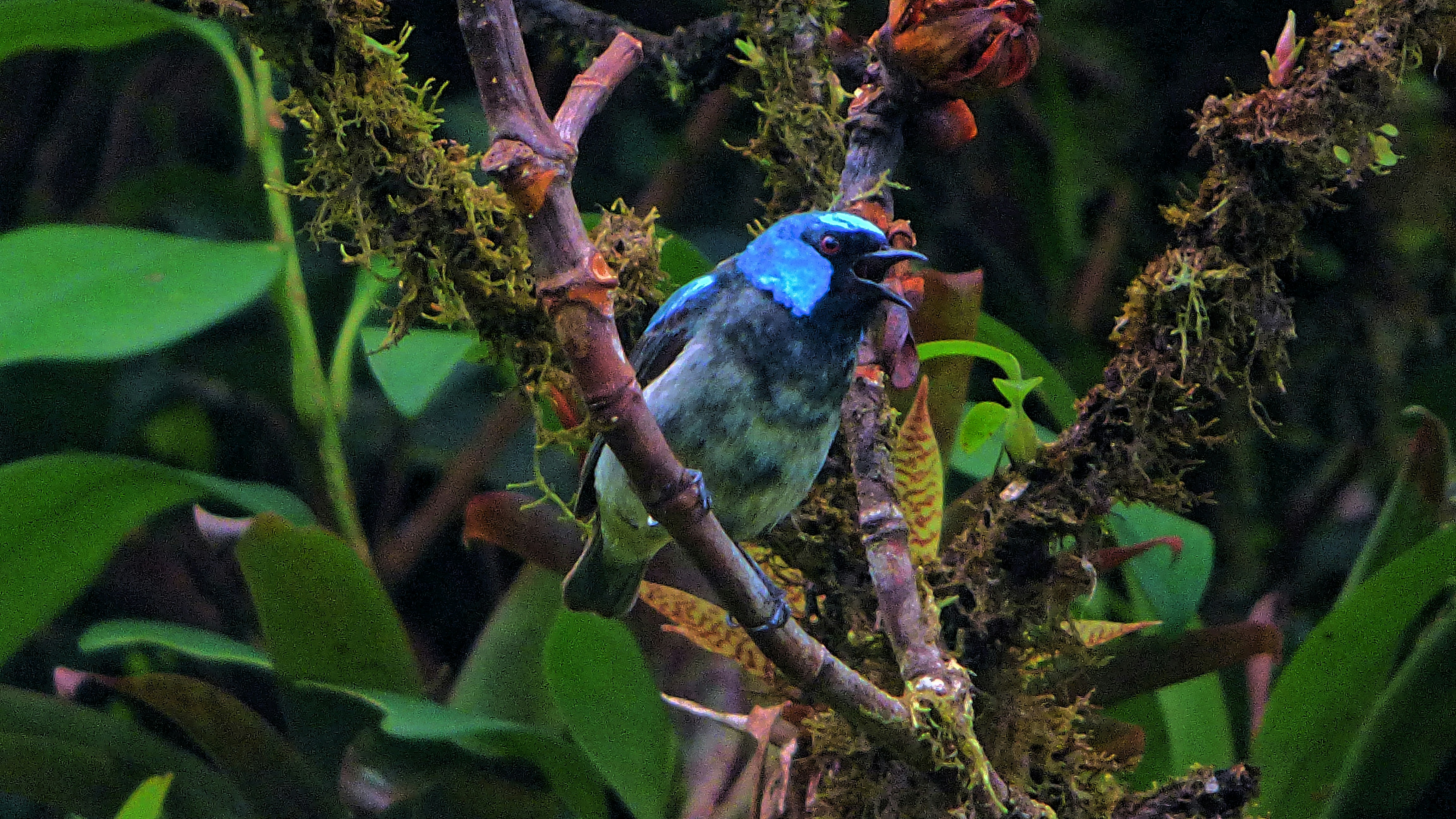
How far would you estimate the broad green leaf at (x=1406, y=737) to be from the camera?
4.43 ft

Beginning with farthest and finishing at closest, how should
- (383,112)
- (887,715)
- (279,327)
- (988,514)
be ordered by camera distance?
(279,327) → (988,514) → (887,715) → (383,112)

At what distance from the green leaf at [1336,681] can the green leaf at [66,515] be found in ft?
4.14

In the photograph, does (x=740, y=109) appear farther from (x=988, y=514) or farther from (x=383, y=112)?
(x=383, y=112)

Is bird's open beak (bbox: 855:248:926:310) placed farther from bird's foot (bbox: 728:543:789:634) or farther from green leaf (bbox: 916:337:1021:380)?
bird's foot (bbox: 728:543:789:634)

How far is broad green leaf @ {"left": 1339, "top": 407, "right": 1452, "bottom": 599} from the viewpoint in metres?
1.52

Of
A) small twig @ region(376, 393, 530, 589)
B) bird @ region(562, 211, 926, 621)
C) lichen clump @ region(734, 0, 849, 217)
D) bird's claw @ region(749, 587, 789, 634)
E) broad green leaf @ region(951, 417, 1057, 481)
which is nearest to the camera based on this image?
bird's claw @ region(749, 587, 789, 634)

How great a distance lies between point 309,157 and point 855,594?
1.40 m

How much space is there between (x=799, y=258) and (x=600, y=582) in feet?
1.26

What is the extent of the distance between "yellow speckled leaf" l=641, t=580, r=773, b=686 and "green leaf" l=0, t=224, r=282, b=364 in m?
0.60

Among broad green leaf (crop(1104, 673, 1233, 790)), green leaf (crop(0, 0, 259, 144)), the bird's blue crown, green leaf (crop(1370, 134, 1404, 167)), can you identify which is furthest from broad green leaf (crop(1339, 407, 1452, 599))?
green leaf (crop(0, 0, 259, 144))

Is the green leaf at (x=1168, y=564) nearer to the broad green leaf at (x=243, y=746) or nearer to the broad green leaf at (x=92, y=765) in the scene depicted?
the broad green leaf at (x=243, y=746)

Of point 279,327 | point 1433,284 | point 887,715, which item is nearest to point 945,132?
point 887,715

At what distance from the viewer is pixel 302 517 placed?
1.56m

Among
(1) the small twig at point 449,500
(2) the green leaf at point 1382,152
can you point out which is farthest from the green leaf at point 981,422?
(1) the small twig at point 449,500
